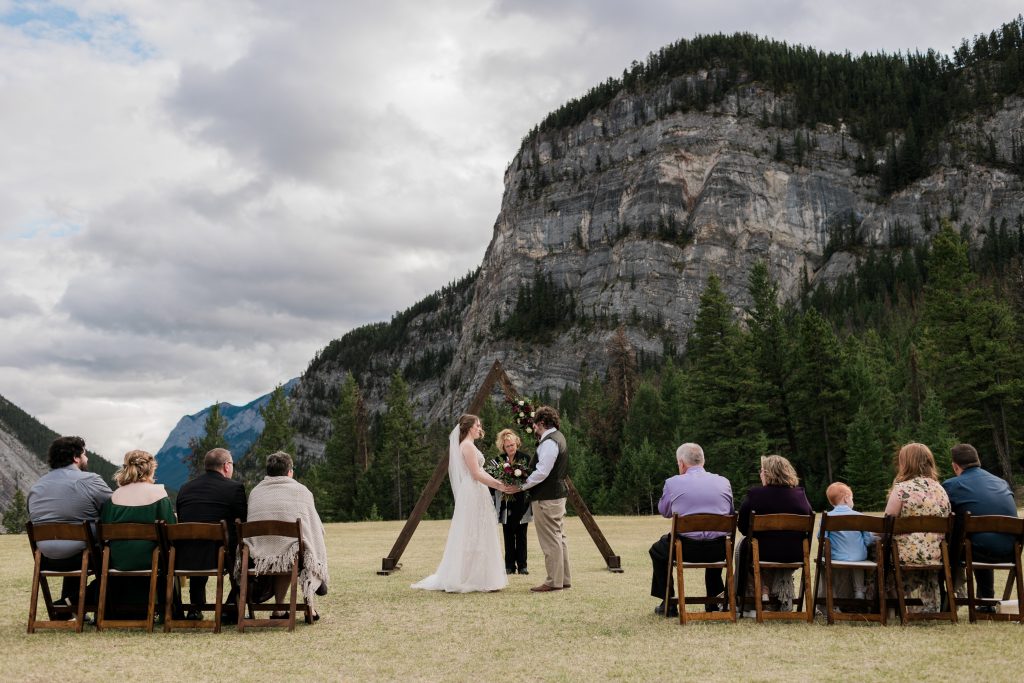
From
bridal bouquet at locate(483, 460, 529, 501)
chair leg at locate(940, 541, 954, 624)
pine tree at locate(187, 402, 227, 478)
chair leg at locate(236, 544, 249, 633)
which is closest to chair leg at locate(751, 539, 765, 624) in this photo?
chair leg at locate(940, 541, 954, 624)

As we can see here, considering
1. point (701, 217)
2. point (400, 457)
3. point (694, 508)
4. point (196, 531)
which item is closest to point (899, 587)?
point (694, 508)

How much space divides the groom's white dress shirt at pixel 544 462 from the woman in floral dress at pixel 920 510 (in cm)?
462

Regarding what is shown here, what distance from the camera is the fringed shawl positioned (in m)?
9.52

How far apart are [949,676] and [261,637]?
623cm

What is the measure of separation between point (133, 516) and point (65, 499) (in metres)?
0.78

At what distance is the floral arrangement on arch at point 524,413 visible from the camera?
45.3 feet

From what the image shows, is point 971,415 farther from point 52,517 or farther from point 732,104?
point 732,104

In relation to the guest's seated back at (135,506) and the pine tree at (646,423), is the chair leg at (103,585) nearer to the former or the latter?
the guest's seated back at (135,506)

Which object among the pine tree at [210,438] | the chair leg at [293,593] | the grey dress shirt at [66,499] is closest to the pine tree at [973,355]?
the chair leg at [293,593]

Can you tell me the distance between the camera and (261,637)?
873 cm

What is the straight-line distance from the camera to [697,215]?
173 m

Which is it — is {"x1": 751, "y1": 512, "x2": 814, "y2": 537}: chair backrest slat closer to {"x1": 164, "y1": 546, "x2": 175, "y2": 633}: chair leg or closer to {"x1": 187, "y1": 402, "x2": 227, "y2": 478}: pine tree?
{"x1": 164, "y1": 546, "x2": 175, "y2": 633}: chair leg

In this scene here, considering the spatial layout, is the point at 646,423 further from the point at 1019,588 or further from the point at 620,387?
the point at 1019,588

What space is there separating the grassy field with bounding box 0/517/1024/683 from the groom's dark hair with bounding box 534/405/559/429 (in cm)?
263
